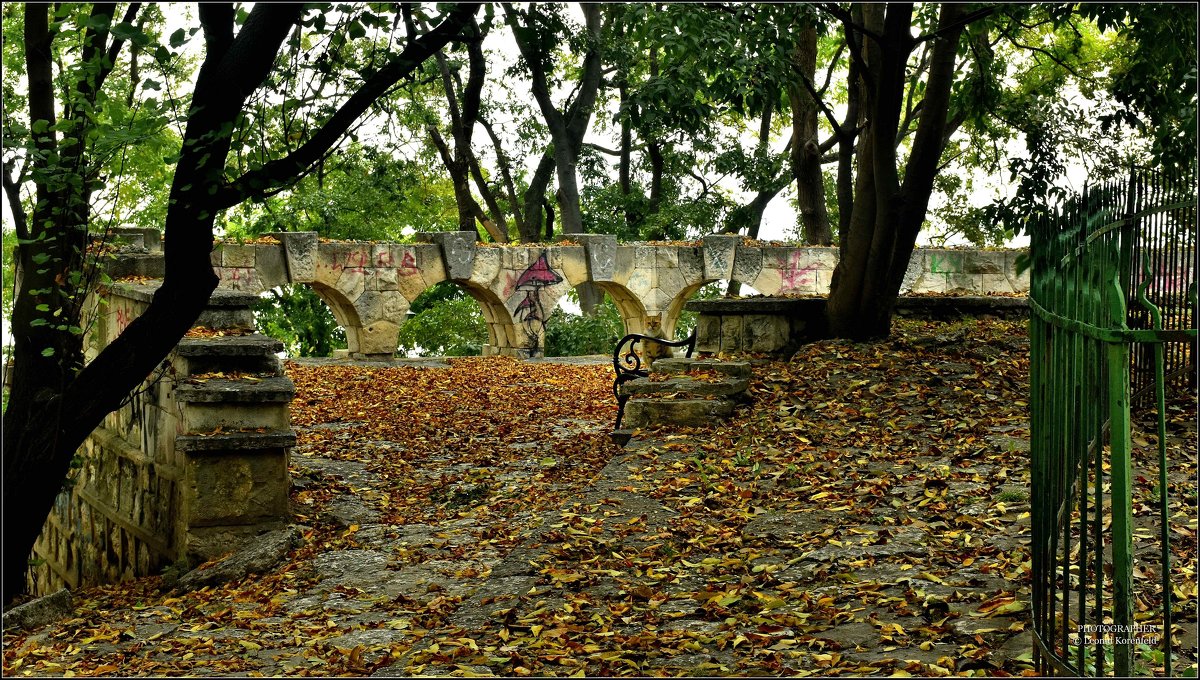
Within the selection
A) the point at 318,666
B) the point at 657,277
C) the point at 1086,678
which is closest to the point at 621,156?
the point at 657,277

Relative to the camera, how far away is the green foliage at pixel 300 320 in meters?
23.7

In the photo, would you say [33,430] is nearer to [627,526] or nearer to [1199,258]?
[627,526]

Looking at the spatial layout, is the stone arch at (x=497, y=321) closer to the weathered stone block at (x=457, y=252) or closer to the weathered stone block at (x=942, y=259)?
the weathered stone block at (x=457, y=252)

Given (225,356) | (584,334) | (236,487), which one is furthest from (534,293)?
(236,487)

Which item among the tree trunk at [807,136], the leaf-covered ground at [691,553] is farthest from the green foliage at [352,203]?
the leaf-covered ground at [691,553]

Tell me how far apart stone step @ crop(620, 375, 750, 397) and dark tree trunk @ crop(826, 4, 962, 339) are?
1.43 m

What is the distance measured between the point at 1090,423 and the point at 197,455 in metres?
5.11

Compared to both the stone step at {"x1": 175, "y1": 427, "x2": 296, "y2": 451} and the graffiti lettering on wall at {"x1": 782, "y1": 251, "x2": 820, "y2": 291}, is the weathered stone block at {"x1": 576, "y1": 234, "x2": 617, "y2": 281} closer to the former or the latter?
the graffiti lettering on wall at {"x1": 782, "y1": 251, "x2": 820, "y2": 291}

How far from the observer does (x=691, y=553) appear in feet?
17.5

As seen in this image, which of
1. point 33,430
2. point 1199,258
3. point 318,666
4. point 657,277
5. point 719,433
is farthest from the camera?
point 657,277

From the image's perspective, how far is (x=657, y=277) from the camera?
2008cm

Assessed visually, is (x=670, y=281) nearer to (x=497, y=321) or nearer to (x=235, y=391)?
(x=497, y=321)

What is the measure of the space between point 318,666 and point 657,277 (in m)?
15.9

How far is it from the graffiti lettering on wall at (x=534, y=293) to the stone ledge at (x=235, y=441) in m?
12.0
